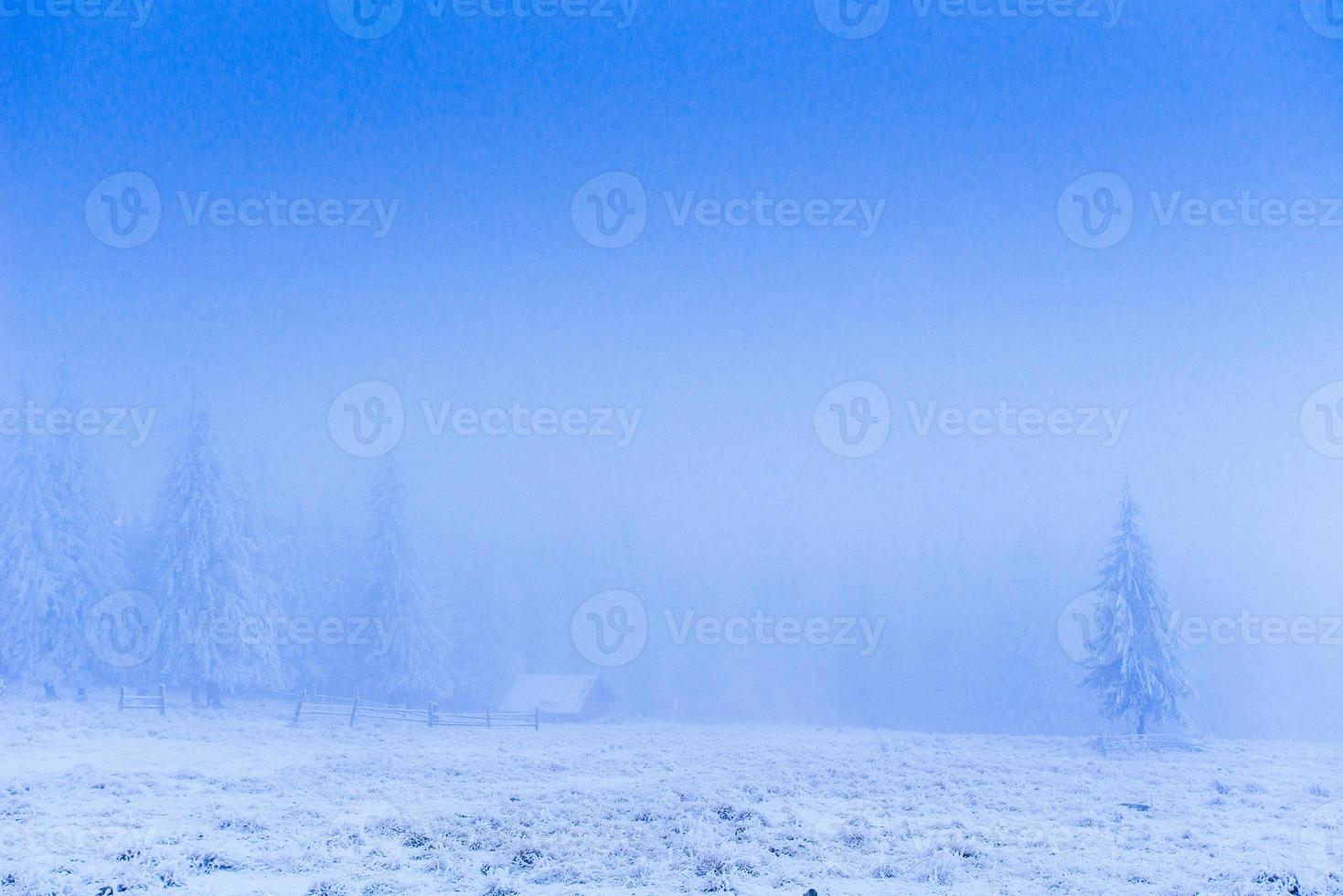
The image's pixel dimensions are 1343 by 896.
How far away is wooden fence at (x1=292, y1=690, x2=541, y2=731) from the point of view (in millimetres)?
33969

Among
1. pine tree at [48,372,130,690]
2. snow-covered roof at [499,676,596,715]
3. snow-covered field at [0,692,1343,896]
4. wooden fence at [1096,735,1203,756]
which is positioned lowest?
snow-covered roof at [499,676,596,715]

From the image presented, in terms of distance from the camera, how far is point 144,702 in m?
33.7

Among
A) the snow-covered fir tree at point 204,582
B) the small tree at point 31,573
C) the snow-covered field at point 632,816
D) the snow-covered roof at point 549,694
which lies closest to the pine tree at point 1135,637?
the snow-covered field at point 632,816

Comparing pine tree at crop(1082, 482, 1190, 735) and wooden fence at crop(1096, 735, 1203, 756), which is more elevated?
Result: pine tree at crop(1082, 482, 1190, 735)

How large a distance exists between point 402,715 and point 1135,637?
30.8 m

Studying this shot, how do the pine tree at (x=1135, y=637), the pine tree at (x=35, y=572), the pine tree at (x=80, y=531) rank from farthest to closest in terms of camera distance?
the pine tree at (x=80, y=531)
the pine tree at (x=35, y=572)
the pine tree at (x=1135, y=637)

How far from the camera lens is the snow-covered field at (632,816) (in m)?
13.0

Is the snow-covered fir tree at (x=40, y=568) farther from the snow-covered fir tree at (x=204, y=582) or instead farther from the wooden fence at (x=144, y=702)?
the wooden fence at (x=144, y=702)

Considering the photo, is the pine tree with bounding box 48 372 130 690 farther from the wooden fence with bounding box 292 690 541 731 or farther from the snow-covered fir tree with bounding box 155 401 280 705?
the wooden fence with bounding box 292 690 541 731

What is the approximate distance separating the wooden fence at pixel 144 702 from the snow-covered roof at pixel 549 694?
18.8 metres

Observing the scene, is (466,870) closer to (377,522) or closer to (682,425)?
(377,522)

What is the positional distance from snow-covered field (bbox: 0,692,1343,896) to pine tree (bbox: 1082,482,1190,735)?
363cm

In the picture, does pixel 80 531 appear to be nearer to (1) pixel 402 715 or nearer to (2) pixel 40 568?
(2) pixel 40 568

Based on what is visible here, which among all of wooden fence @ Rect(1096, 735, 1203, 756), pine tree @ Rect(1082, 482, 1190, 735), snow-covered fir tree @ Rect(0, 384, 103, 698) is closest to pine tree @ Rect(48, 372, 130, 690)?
snow-covered fir tree @ Rect(0, 384, 103, 698)
